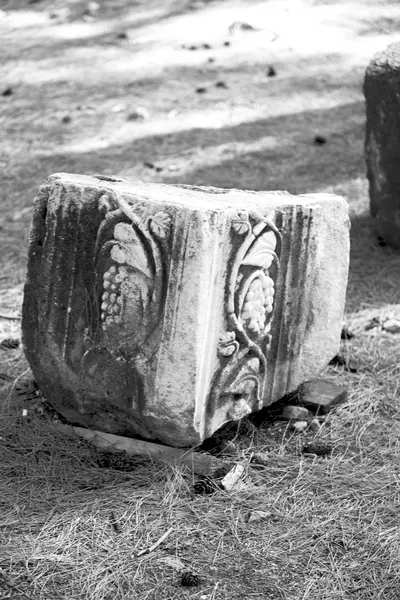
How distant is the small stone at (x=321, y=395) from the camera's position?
3.40 meters

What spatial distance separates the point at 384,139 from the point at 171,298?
230 cm

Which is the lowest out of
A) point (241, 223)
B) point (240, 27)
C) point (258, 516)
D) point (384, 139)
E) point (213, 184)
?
point (258, 516)

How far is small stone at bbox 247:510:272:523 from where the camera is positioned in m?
2.79

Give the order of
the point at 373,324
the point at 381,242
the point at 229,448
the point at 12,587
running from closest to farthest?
the point at 12,587 < the point at 229,448 < the point at 373,324 < the point at 381,242

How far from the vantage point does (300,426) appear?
10.8 ft

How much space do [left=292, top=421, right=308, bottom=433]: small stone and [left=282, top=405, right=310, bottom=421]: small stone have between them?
0.03 metres

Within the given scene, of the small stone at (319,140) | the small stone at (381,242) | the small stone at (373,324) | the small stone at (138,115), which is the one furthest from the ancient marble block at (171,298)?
the small stone at (138,115)

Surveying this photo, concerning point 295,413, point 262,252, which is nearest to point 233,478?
point 295,413

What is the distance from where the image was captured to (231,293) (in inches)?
115

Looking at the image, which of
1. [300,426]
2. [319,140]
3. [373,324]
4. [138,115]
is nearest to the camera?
[300,426]

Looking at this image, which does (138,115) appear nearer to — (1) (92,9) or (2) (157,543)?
(1) (92,9)

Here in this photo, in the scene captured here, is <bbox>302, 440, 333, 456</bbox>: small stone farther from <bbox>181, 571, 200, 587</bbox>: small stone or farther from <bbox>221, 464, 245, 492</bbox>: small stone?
<bbox>181, 571, 200, 587</bbox>: small stone

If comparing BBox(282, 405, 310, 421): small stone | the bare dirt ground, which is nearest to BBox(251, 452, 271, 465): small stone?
the bare dirt ground

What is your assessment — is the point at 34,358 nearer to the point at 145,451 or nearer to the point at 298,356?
the point at 145,451
